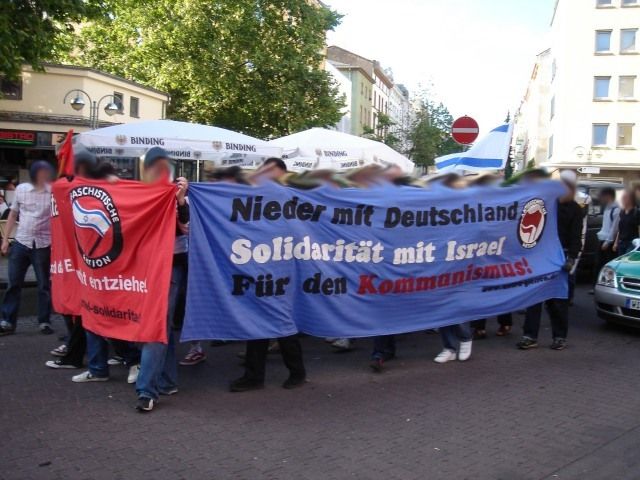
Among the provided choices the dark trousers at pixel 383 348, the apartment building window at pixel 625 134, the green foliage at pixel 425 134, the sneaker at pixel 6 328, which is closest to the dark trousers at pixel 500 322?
the dark trousers at pixel 383 348

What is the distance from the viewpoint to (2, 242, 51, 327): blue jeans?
820 centimetres

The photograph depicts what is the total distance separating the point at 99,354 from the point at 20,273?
271 cm

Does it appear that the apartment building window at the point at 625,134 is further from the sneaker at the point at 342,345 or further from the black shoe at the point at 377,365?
the black shoe at the point at 377,365

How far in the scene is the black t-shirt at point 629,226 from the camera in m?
11.4

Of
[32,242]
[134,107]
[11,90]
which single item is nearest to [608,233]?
[32,242]

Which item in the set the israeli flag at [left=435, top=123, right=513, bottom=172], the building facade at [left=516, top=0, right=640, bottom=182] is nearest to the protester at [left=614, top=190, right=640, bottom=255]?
the israeli flag at [left=435, top=123, right=513, bottom=172]

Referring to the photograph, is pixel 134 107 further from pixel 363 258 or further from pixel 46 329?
pixel 363 258

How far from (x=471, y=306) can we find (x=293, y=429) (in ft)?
10.0

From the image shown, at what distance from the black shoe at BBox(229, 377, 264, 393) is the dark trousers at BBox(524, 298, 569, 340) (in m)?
3.64

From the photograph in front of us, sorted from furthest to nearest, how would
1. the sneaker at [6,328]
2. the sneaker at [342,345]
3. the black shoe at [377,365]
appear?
the sneaker at [6,328] < the sneaker at [342,345] < the black shoe at [377,365]

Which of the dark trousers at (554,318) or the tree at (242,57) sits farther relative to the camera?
the tree at (242,57)

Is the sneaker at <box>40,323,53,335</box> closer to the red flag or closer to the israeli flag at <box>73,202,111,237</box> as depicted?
the red flag

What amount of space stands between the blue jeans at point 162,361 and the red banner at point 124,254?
0.43 feet

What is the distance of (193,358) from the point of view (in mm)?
7066
